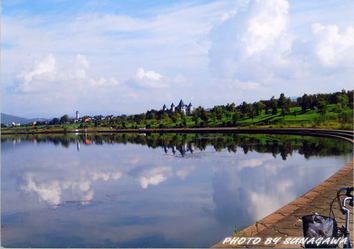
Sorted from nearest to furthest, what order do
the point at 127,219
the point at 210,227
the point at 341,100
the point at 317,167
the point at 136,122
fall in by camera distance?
the point at 210,227 → the point at 127,219 → the point at 317,167 → the point at 341,100 → the point at 136,122

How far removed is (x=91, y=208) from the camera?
436 inches

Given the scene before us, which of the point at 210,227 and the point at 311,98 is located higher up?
the point at 311,98

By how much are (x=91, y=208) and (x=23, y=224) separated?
1895 mm

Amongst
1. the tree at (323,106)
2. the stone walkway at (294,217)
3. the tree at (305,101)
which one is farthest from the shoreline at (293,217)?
the tree at (305,101)

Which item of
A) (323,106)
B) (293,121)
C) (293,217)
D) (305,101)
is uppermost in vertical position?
(305,101)

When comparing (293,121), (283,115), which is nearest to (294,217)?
(293,121)

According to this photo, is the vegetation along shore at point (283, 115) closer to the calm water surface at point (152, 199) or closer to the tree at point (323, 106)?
the tree at point (323, 106)

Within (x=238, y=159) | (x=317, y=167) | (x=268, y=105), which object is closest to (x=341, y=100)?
(x=268, y=105)

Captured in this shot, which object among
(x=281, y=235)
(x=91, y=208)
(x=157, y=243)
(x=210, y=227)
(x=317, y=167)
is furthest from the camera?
(x=317, y=167)

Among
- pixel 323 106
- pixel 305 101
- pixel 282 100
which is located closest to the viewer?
pixel 323 106

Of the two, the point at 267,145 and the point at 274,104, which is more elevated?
Answer: the point at 274,104

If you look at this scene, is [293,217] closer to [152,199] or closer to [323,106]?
[152,199]

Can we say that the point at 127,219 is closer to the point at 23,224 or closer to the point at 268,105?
the point at 23,224

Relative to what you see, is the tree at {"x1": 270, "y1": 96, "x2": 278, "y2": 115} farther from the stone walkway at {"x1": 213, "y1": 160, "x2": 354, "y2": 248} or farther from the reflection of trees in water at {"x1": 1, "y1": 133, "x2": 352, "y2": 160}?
the stone walkway at {"x1": 213, "y1": 160, "x2": 354, "y2": 248}
